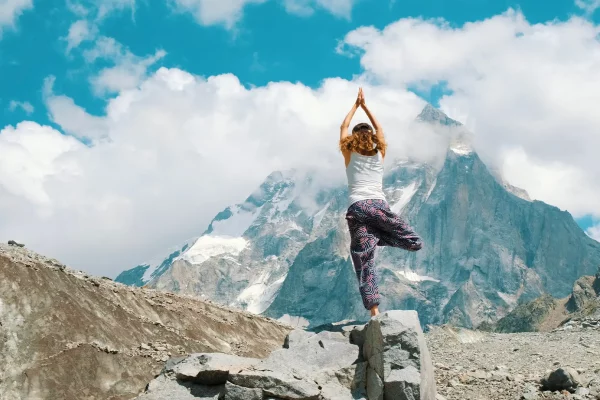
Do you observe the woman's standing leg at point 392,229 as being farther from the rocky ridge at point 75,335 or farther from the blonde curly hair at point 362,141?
the rocky ridge at point 75,335

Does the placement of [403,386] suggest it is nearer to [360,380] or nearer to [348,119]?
[360,380]

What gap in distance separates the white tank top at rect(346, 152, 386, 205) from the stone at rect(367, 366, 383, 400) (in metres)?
3.06

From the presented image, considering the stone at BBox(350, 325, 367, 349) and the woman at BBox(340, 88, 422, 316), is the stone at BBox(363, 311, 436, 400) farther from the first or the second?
the woman at BBox(340, 88, 422, 316)

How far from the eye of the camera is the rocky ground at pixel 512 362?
1219cm

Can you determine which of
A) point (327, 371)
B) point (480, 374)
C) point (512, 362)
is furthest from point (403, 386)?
point (512, 362)

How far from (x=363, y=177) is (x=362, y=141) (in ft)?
1.99

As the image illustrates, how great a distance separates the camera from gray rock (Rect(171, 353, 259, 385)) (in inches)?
415

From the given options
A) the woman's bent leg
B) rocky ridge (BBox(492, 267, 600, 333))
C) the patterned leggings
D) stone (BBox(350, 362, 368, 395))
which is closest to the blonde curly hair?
the patterned leggings

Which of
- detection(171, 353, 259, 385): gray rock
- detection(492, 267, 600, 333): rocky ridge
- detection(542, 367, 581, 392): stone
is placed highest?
detection(492, 267, 600, 333): rocky ridge

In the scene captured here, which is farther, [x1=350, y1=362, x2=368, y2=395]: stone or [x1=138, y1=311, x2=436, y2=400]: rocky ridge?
[x1=350, y1=362, x2=368, y2=395]: stone

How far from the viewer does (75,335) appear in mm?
14211

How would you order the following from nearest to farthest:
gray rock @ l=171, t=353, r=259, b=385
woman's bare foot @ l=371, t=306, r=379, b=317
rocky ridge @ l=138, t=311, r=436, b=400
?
rocky ridge @ l=138, t=311, r=436, b=400, gray rock @ l=171, t=353, r=259, b=385, woman's bare foot @ l=371, t=306, r=379, b=317

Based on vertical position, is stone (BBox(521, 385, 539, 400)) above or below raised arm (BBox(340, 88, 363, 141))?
below

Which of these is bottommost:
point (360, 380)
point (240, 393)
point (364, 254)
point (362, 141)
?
point (240, 393)
